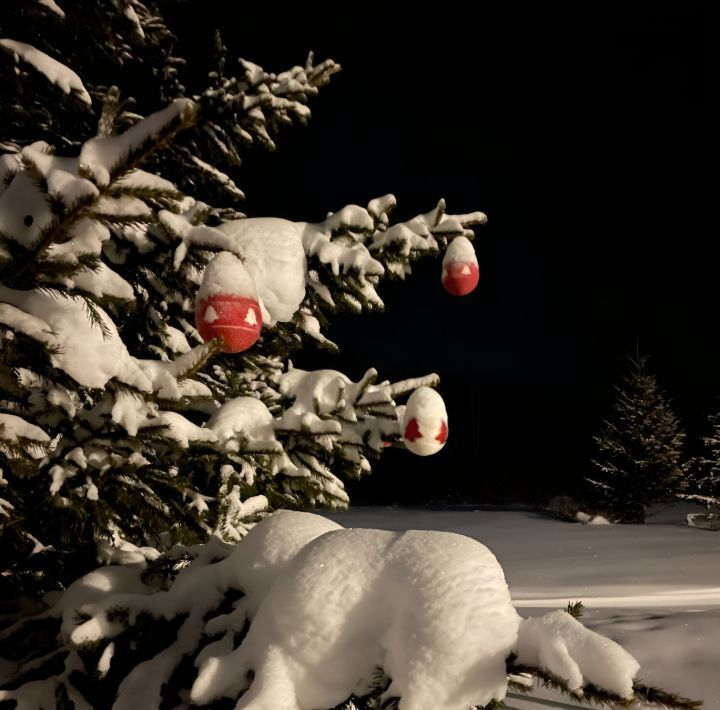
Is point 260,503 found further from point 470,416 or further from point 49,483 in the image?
point 470,416

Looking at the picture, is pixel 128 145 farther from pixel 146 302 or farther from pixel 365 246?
pixel 365 246

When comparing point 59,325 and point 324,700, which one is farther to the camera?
point 59,325

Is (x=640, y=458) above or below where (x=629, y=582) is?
below

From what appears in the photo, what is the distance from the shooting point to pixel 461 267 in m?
3.73

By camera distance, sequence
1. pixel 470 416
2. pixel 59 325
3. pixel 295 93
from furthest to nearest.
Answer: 1. pixel 470 416
2. pixel 295 93
3. pixel 59 325

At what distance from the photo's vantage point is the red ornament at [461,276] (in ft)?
12.2

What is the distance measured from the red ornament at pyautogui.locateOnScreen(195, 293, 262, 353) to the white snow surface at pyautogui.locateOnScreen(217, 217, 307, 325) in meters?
0.69

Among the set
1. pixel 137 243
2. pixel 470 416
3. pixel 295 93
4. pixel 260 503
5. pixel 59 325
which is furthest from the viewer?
pixel 470 416

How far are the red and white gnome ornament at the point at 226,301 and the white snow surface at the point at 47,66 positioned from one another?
4.82 feet

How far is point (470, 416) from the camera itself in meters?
37.7

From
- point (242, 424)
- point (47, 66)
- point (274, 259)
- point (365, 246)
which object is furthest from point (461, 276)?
point (47, 66)

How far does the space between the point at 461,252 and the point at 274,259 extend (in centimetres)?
144

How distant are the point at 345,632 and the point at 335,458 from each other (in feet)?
6.01

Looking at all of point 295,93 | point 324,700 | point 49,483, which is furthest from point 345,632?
point 295,93
